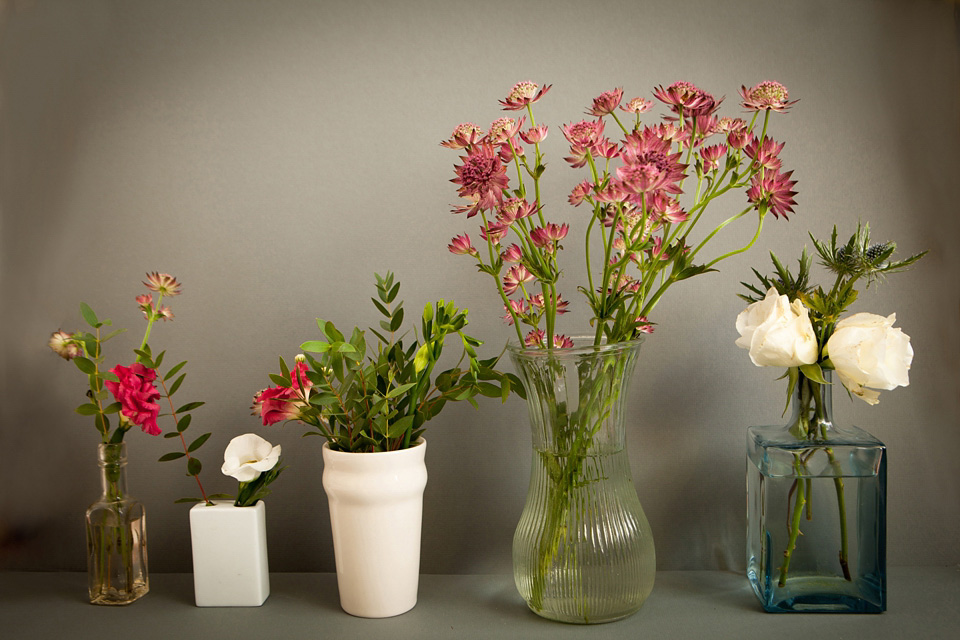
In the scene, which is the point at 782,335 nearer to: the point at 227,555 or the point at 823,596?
the point at 823,596

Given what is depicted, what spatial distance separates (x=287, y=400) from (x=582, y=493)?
0.33m

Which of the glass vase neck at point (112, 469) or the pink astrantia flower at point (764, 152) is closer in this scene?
the pink astrantia flower at point (764, 152)

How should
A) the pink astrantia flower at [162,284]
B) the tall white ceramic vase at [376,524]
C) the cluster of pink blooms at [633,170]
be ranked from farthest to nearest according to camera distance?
the pink astrantia flower at [162,284] → the tall white ceramic vase at [376,524] → the cluster of pink blooms at [633,170]

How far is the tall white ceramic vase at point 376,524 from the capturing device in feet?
2.46

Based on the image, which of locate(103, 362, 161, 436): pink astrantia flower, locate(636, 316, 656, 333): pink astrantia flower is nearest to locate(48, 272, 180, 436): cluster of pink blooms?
locate(103, 362, 161, 436): pink astrantia flower

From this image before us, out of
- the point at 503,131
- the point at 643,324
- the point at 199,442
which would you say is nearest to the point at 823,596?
the point at 643,324

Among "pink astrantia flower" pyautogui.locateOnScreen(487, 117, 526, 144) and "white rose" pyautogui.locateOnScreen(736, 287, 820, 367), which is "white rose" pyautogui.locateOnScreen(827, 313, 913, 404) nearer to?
"white rose" pyautogui.locateOnScreen(736, 287, 820, 367)

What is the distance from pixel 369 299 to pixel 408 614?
0.38 metres

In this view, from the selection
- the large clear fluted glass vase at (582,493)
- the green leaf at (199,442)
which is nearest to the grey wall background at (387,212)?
the green leaf at (199,442)

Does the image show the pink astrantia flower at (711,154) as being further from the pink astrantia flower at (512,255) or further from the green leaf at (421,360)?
the green leaf at (421,360)

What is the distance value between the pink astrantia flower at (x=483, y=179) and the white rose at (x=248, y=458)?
38 cm

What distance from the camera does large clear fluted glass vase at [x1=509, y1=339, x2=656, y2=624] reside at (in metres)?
0.73

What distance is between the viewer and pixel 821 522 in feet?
2.53

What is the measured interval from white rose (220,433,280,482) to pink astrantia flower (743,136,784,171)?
0.60 meters
